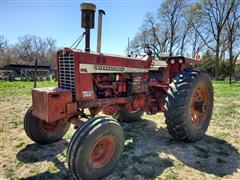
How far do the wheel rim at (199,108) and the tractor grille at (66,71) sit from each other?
262 centimetres

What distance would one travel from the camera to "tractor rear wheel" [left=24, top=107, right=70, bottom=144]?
4.03 metres

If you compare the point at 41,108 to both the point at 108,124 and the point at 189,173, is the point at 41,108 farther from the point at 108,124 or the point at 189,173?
the point at 189,173

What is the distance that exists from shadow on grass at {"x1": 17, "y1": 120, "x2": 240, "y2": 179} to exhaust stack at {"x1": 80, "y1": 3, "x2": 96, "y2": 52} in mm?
1855

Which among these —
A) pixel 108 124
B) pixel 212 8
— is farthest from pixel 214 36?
pixel 108 124

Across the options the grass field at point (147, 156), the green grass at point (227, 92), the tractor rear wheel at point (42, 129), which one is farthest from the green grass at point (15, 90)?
the green grass at point (227, 92)

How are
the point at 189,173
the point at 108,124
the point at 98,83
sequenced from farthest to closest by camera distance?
the point at 98,83 → the point at 189,173 → the point at 108,124

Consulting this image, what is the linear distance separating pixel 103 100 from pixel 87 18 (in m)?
1.34

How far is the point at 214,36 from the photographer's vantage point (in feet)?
99.1

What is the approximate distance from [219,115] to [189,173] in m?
4.16

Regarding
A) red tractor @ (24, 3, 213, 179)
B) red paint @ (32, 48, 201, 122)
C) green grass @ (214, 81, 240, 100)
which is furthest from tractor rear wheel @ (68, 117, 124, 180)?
green grass @ (214, 81, 240, 100)

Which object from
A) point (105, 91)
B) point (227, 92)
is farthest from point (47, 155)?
point (227, 92)

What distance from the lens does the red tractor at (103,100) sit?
10.1 feet

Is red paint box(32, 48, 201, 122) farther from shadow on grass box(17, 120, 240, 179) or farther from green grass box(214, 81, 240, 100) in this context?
green grass box(214, 81, 240, 100)

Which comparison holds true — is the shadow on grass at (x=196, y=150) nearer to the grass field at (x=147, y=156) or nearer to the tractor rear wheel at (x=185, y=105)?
the grass field at (x=147, y=156)
